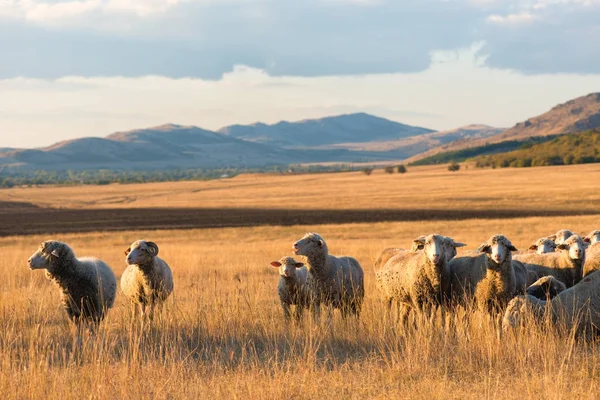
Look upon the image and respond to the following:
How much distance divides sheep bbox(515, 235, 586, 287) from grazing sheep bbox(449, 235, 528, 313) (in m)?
1.54

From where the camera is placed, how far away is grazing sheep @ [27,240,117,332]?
11586mm

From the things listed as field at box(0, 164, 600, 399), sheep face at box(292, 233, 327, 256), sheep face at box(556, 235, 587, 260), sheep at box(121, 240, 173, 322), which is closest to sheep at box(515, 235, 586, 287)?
sheep face at box(556, 235, 587, 260)

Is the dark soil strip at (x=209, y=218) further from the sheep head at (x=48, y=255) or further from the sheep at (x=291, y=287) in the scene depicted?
the sheep head at (x=48, y=255)

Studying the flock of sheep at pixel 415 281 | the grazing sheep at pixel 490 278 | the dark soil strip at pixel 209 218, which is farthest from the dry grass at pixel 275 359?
the dark soil strip at pixel 209 218

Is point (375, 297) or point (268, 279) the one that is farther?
point (268, 279)

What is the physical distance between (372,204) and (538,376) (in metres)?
63.8

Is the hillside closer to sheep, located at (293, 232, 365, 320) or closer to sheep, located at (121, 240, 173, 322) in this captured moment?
sheep, located at (293, 232, 365, 320)

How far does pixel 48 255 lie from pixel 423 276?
228 inches

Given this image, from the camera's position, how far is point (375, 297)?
1404cm

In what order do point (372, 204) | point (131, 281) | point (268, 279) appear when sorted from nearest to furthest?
point (131, 281), point (268, 279), point (372, 204)

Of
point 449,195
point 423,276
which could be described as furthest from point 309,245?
point 449,195

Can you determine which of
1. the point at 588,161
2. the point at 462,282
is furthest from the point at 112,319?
the point at 588,161

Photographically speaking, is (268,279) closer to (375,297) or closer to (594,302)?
(375,297)

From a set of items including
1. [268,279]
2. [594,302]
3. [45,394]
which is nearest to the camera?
[45,394]
